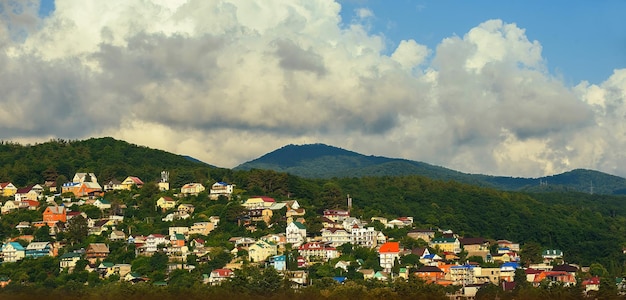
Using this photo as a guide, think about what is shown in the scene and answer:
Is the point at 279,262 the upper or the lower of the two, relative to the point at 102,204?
lower

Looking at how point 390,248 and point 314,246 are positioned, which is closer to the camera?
point 390,248

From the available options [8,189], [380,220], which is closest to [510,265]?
[380,220]

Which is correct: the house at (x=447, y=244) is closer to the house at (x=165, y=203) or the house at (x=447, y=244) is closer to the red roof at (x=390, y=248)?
the red roof at (x=390, y=248)

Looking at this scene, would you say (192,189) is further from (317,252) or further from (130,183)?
(317,252)

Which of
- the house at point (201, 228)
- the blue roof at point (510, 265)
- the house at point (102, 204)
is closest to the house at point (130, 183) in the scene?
the house at point (102, 204)

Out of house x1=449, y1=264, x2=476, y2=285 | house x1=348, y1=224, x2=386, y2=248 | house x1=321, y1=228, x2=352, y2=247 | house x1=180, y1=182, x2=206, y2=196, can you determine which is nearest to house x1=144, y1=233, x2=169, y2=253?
house x1=321, y1=228, x2=352, y2=247

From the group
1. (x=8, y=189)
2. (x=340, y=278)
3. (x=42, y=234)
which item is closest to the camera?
(x=340, y=278)
